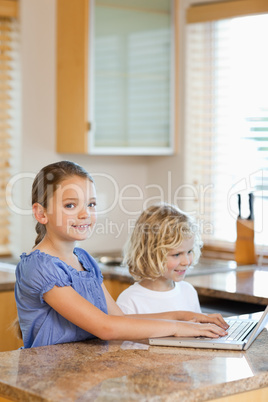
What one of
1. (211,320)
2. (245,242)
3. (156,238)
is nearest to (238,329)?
(211,320)

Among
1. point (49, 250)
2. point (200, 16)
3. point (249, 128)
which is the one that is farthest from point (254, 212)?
point (49, 250)

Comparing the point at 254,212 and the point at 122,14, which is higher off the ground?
the point at 122,14

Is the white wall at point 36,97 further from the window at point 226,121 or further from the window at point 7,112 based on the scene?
the window at point 226,121

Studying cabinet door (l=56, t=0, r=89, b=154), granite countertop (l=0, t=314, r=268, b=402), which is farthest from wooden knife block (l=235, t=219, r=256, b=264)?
granite countertop (l=0, t=314, r=268, b=402)

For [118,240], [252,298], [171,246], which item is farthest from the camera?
[118,240]

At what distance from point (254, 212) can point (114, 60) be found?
1.07 metres

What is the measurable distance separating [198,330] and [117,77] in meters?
2.05

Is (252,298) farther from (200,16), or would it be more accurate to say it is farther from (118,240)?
(200,16)

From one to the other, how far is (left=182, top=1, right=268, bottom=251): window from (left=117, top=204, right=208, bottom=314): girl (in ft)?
4.13

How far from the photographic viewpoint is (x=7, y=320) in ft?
9.31

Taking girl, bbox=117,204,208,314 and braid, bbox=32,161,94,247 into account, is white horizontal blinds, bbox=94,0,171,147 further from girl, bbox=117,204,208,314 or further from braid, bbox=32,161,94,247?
braid, bbox=32,161,94,247

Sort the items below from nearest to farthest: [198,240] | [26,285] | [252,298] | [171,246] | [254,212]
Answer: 1. [26,285]
2. [171,246]
3. [198,240]
4. [252,298]
5. [254,212]

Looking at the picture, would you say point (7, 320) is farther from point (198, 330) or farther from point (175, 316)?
point (198, 330)

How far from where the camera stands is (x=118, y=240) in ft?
12.9
